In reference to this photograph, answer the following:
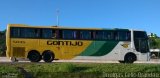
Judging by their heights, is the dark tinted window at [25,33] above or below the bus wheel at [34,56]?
above

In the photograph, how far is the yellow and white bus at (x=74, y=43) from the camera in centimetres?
3334

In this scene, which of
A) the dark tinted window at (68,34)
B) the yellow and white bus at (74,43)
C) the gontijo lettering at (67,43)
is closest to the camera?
Answer: the yellow and white bus at (74,43)

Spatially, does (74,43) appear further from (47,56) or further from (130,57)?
(130,57)

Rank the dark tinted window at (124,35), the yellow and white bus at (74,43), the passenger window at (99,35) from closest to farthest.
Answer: the yellow and white bus at (74,43) < the passenger window at (99,35) < the dark tinted window at (124,35)

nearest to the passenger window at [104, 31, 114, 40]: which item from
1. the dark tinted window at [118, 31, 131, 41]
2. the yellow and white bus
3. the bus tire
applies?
the yellow and white bus

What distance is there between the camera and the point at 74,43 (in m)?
34.5

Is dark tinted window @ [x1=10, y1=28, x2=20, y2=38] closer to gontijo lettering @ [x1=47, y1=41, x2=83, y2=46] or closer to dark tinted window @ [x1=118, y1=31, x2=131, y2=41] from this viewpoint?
gontijo lettering @ [x1=47, y1=41, x2=83, y2=46]

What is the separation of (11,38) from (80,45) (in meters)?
5.13

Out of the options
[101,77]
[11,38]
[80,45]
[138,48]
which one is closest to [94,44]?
[80,45]

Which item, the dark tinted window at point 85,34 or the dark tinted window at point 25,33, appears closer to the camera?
the dark tinted window at point 25,33

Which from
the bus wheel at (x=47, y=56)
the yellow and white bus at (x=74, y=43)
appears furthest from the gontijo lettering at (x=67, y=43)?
the bus wheel at (x=47, y=56)

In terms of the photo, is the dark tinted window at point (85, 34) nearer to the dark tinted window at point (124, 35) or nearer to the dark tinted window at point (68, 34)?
the dark tinted window at point (68, 34)

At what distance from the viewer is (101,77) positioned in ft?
69.4

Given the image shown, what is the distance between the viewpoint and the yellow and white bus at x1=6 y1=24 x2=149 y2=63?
33344 mm
